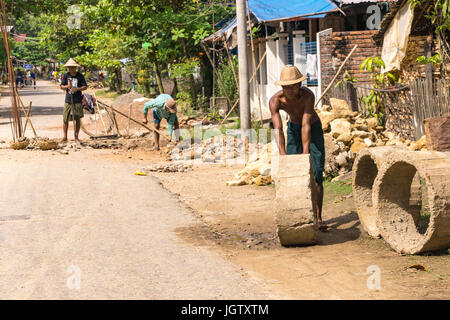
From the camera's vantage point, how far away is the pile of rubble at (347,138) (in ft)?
32.5

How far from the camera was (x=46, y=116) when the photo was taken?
25.9 metres

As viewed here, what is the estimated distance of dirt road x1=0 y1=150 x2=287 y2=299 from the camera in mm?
4906

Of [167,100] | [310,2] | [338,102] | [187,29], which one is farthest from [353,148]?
[187,29]

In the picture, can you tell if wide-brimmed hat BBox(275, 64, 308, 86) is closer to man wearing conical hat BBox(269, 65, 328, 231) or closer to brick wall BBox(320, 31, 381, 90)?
man wearing conical hat BBox(269, 65, 328, 231)

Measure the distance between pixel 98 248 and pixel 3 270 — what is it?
38.8 inches

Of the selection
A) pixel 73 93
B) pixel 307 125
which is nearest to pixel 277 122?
pixel 307 125

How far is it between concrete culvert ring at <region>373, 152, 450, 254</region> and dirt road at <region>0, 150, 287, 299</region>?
1.58 meters

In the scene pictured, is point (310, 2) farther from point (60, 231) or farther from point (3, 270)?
point (3, 270)

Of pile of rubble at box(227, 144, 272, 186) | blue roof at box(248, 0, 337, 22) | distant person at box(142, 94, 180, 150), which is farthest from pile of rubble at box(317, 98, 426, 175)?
blue roof at box(248, 0, 337, 22)

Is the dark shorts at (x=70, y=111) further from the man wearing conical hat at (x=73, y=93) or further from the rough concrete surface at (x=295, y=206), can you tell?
the rough concrete surface at (x=295, y=206)

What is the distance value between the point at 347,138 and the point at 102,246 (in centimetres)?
516

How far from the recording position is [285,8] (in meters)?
16.3

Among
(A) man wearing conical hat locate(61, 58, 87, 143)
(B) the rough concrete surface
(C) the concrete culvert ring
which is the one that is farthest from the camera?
(A) man wearing conical hat locate(61, 58, 87, 143)

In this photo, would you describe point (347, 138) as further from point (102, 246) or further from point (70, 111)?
point (70, 111)
